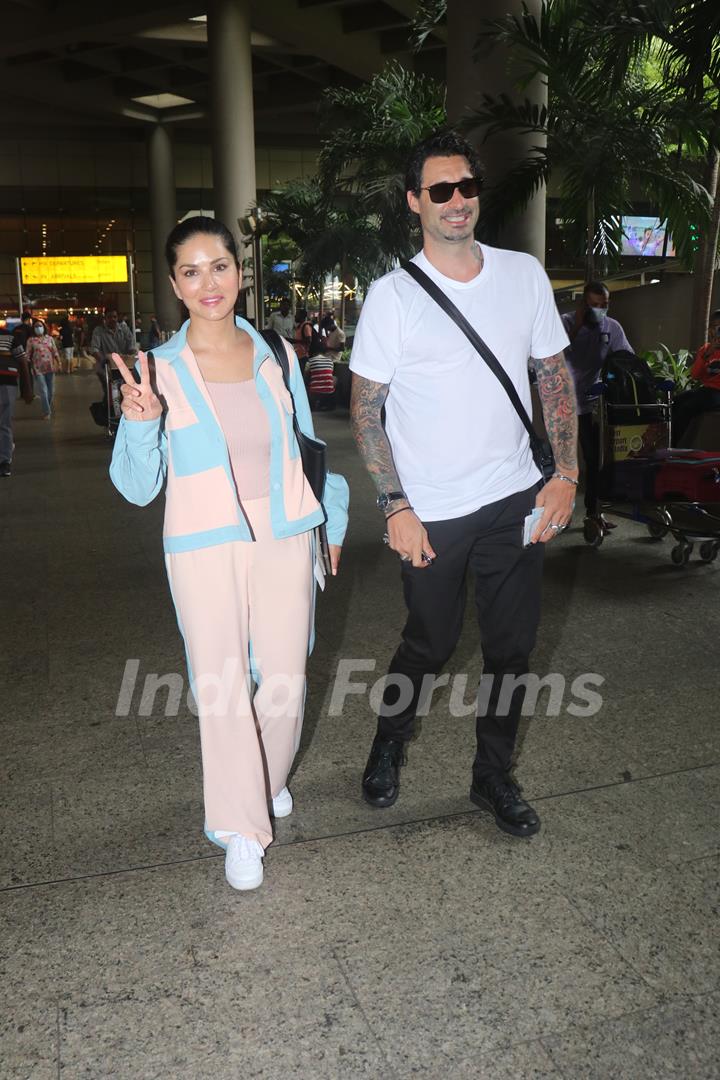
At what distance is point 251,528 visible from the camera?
298cm

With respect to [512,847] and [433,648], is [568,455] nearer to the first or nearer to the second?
[433,648]

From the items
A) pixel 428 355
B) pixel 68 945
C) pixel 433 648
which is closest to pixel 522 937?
pixel 433 648

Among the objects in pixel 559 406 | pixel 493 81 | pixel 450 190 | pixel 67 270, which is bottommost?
pixel 559 406

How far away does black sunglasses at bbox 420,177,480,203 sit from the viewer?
117 inches

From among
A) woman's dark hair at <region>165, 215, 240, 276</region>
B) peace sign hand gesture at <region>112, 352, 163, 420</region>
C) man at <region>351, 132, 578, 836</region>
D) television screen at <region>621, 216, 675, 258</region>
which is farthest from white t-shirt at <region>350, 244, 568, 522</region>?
television screen at <region>621, 216, 675, 258</region>

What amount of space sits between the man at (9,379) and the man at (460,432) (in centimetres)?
890

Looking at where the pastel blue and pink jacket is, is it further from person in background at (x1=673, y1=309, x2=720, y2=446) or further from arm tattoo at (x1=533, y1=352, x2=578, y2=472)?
person in background at (x1=673, y1=309, x2=720, y2=446)

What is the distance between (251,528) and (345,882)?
1.10 m

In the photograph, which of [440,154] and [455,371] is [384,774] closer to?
[455,371]

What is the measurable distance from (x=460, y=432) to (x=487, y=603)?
56 centimetres

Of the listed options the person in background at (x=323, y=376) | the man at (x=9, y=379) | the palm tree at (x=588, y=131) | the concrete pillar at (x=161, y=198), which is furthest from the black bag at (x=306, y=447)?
the concrete pillar at (x=161, y=198)

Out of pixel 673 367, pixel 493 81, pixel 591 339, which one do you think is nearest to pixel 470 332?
pixel 591 339

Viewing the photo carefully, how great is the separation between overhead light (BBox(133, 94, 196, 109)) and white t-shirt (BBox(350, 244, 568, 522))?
42975mm

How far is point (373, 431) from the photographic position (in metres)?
3.12
